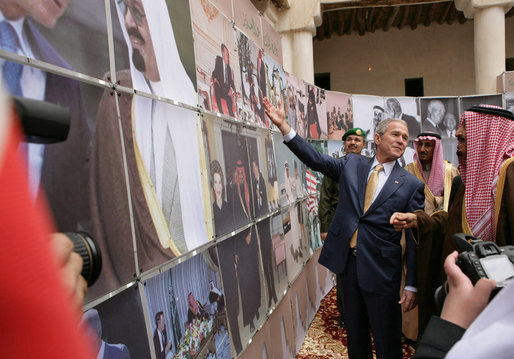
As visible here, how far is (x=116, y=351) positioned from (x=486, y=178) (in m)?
1.77

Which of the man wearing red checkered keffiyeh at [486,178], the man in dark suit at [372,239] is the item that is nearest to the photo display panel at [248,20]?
the man in dark suit at [372,239]

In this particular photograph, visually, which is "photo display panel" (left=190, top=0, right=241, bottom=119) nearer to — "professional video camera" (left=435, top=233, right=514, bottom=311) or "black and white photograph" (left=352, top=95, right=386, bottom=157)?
"professional video camera" (left=435, top=233, right=514, bottom=311)

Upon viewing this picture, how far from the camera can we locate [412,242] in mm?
2844

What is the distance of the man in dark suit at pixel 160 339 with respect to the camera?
1330 millimetres

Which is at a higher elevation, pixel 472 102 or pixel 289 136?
pixel 472 102

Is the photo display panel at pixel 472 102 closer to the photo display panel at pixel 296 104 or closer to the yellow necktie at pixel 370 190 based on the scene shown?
the photo display panel at pixel 296 104

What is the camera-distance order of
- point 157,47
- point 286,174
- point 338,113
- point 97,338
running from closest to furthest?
point 97,338 < point 157,47 < point 286,174 < point 338,113

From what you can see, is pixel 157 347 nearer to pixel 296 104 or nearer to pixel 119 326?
pixel 119 326

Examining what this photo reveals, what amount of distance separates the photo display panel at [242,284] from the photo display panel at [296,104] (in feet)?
5.76

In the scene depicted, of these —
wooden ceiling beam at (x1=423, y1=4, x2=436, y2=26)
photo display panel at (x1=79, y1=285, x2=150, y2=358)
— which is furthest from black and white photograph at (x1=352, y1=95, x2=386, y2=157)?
wooden ceiling beam at (x1=423, y1=4, x2=436, y2=26)

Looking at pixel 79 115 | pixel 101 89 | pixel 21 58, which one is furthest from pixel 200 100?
pixel 21 58

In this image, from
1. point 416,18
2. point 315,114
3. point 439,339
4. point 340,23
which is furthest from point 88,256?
point 416,18

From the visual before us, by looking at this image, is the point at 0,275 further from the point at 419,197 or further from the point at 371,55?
the point at 371,55

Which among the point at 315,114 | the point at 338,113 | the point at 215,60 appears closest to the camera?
the point at 215,60
